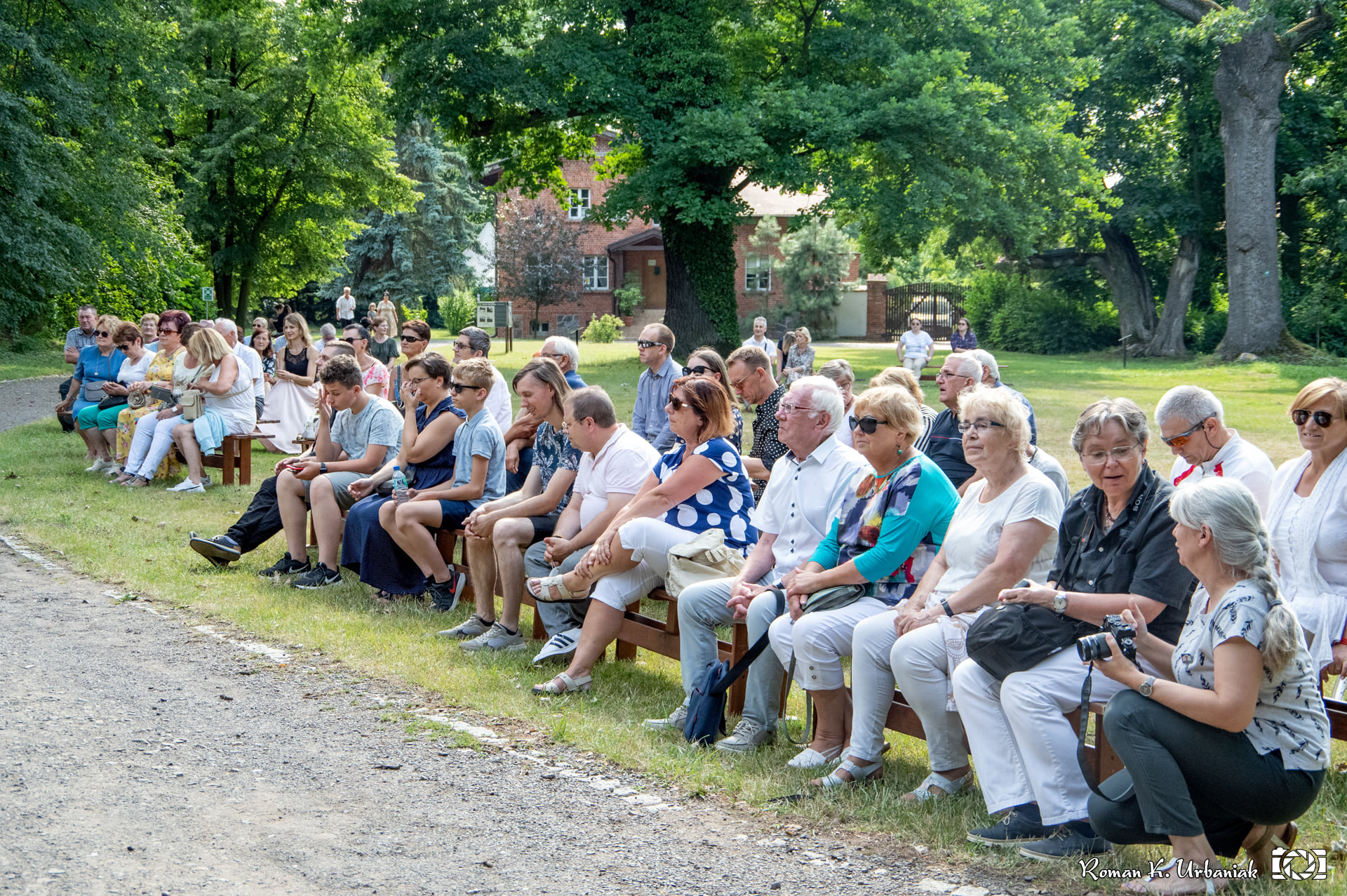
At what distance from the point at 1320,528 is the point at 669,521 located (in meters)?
2.83

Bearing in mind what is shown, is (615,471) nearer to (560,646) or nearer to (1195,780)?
(560,646)

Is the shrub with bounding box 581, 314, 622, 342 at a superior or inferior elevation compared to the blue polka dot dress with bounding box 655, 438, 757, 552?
superior

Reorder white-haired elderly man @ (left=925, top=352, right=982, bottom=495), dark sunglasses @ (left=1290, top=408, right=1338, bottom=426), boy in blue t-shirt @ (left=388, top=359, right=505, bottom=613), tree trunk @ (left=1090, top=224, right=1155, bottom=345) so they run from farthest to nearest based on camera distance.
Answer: tree trunk @ (left=1090, top=224, right=1155, bottom=345)
boy in blue t-shirt @ (left=388, top=359, right=505, bottom=613)
white-haired elderly man @ (left=925, top=352, right=982, bottom=495)
dark sunglasses @ (left=1290, top=408, right=1338, bottom=426)

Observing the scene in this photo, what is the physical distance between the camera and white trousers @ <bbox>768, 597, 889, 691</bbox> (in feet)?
15.7

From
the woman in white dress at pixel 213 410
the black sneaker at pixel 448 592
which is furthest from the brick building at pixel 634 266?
the black sneaker at pixel 448 592

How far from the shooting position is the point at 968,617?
448 centimetres

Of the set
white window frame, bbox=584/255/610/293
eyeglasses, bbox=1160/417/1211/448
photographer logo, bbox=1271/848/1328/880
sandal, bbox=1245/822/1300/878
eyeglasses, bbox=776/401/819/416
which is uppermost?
white window frame, bbox=584/255/610/293

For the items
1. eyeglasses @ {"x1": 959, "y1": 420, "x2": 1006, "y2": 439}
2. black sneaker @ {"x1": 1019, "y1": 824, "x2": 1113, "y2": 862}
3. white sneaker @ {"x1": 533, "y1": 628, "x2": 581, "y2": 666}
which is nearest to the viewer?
black sneaker @ {"x1": 1019, "y1": 824, "x2": 1113, "y2": 862}

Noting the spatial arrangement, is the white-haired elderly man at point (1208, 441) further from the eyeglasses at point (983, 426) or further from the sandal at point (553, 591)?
the sandal at point (553, 591)

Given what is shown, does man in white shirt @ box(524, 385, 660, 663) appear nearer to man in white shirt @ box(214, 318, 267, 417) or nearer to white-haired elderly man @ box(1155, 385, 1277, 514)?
white-haired elderly man @ box(1155, 385, 1277, 514)

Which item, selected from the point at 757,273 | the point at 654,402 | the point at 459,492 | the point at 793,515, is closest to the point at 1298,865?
the point at 793,515

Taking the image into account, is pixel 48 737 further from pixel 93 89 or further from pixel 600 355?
pixel 600 355

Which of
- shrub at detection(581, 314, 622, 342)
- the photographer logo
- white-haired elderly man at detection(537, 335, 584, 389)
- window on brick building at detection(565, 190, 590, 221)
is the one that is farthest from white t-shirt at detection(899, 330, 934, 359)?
window on brick building at detection(565, 190, 590, 221)

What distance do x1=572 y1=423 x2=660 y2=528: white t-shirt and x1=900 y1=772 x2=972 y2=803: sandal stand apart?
2.39 metres
